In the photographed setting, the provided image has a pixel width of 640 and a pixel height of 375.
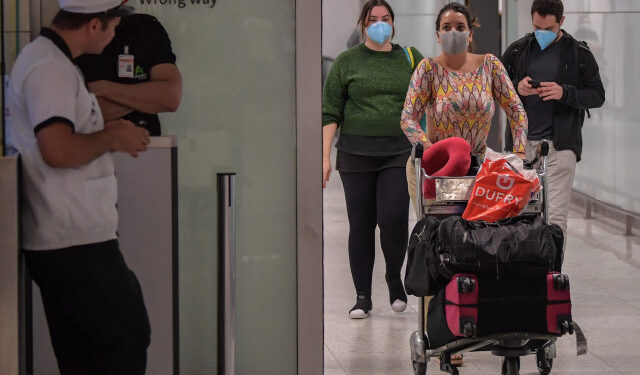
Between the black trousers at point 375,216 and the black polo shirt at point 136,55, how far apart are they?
8.98 feet

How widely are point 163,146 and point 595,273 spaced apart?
4.99m

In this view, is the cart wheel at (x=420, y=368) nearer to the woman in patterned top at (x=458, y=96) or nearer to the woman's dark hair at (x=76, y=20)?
the woman in patterned top at (x=458, y=96)

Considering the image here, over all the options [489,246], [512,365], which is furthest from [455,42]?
[512,365]

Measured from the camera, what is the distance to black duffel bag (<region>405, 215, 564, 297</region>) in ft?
14.3

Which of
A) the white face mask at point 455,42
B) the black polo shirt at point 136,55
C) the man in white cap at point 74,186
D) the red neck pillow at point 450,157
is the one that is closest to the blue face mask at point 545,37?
the white face mask at point 455,42

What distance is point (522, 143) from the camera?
5285mm

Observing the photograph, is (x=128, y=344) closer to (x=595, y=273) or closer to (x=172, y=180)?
(x=172, y=180)

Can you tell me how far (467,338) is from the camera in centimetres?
452

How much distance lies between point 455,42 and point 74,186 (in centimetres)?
258

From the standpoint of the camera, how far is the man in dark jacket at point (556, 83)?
6574 millimetres

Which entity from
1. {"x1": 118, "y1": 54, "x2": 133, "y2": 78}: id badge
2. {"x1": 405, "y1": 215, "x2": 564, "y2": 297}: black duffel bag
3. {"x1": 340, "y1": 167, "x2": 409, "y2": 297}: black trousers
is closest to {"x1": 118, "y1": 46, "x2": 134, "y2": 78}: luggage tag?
{"x1": 118, "y1": 54, "x2": 133, "y2": 78}: id badge

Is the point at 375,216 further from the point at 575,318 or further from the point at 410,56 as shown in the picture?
the point at 575,318

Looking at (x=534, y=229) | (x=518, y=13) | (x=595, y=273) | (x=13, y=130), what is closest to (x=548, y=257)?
(x=534, y=229)

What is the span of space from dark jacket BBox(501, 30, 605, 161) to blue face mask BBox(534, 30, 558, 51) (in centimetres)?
5
